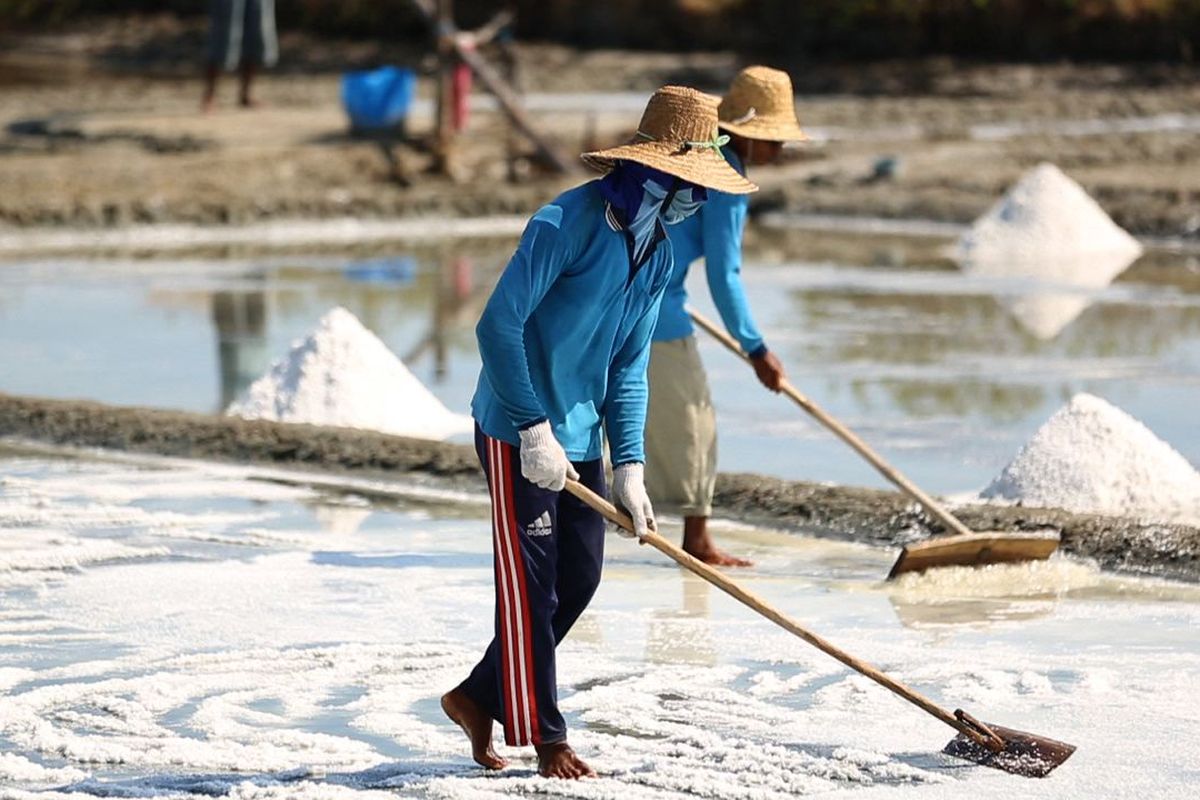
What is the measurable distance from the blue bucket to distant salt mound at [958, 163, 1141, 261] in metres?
4.93

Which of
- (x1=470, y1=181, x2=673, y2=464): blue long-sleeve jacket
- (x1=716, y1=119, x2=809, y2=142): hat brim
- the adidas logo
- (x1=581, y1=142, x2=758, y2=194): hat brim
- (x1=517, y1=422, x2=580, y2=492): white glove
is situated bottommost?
the adidas logo

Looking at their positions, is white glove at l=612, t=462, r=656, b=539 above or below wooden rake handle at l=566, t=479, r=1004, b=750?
above

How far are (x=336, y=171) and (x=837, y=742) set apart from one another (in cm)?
1238

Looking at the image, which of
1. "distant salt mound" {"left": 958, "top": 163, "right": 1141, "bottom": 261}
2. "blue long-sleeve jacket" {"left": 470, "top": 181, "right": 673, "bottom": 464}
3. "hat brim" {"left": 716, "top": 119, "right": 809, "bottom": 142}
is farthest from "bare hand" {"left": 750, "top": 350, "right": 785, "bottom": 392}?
"distant salt mound" {"left": 958, "top": 163, "right": 1141, "bottom": 261}

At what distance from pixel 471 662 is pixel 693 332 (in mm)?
1471

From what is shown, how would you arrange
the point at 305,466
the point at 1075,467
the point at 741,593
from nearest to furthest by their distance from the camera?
the point at 741,593
the point at 1075,467
the point at 305,466

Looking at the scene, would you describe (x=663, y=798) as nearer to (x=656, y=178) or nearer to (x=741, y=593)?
(x=741, y=593)

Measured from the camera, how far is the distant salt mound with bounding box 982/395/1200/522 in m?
7.21

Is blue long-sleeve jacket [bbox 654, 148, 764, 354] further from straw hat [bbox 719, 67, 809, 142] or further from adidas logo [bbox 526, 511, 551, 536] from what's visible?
adidas logo [bbox 526, 511, 551, 536]

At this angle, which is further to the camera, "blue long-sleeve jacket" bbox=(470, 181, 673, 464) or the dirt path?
the dirt path

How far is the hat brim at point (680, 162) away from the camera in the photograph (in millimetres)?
4406

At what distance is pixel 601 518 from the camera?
4625 mm

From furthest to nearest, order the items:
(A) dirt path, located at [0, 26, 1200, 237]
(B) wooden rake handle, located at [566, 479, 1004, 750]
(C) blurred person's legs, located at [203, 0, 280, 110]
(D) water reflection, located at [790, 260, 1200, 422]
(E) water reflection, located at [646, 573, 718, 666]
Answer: (C) blurred person's legs, located at [203, 0, 280, 110] → (A) dirt path, located at [0, 26, 1200, 237] → (D) water reflection, located at [790, 260, 1200, 422] → (E) water reflection, located at [646, 573, 718, 666] → (B) wooden rake handle, located at [566, 479, 1004, 750]

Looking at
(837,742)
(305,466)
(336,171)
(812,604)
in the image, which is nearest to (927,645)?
(812,604)
